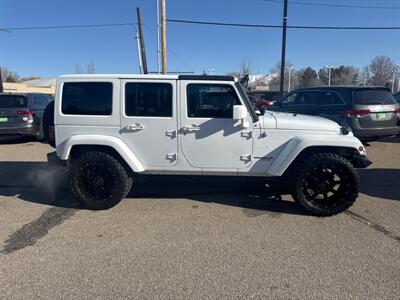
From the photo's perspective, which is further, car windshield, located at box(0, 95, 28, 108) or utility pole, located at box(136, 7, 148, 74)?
utility pole, located at box(136, 7, 148, 74)

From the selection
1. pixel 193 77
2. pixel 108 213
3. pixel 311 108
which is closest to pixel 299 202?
pixel 193 77

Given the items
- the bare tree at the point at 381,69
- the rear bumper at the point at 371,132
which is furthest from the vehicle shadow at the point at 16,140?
the bare tree at the point at 381,69

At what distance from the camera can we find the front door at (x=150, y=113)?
4.59 metres

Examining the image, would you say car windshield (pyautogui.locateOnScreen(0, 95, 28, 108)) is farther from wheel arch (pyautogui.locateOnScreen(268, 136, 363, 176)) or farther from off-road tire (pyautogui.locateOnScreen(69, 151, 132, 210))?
wheel arch (pyautogui.locateOnScreen(268, 136, 363, 176))

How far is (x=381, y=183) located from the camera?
6.05 meters

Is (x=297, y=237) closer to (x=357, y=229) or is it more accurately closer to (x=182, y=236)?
(x=357, y=229)

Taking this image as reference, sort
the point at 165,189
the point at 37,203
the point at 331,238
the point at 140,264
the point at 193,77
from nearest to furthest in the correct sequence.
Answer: the point at 140,264, the point at 331,238, the point at 193,77, the point at 37,203, the point at 165,189

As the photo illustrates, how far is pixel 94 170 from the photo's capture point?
4.77m

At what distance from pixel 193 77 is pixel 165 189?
6.71 feet

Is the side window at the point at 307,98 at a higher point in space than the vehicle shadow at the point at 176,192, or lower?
higher

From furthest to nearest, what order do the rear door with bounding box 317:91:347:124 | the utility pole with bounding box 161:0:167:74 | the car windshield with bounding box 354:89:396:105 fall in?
the utility pole with bounding box 161:0:167:74
the rear door with bounding box 317:91:347:124
the car windshield with bounding box 354:89:396:105

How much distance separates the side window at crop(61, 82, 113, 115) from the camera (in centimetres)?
467

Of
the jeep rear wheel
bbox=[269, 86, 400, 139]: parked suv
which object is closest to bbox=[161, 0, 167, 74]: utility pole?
bbox=[269, 86, 400, 139]: parked suv

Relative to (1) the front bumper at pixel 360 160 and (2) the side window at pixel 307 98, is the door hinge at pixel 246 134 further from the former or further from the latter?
(2) the side window at pixel 307 98
